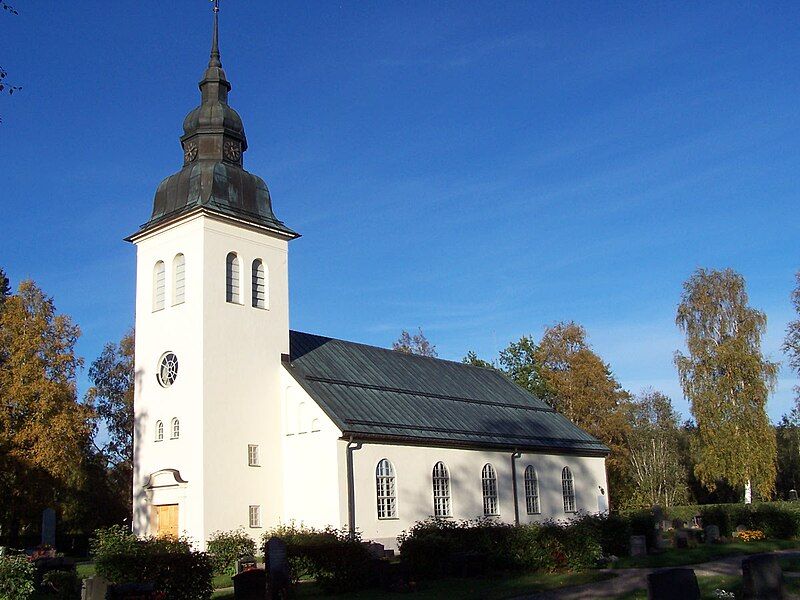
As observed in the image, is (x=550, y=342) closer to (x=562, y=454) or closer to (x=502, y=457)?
(x=562, y=454)

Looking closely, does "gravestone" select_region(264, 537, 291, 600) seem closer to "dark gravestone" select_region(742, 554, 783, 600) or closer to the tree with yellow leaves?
"dark gravestone" select_region(742, 554, 783, 600)

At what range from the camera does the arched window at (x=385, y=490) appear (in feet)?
96.3

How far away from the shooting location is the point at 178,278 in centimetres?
3009

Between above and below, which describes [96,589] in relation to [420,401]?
below

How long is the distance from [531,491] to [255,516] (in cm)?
1320

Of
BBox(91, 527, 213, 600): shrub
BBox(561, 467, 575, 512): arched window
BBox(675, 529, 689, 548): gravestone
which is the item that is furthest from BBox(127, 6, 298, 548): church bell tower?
BBox(561, 467, 575, 512): arched window

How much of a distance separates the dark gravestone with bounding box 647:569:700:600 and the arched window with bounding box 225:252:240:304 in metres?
21.6

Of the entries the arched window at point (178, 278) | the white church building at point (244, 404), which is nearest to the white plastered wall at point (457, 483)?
the white church building at point (244, 404)

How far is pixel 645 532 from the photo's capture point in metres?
28.4

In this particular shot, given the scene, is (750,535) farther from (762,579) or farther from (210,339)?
(762,579)

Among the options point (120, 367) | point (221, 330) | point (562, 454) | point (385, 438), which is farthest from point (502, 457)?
point (120, 367)

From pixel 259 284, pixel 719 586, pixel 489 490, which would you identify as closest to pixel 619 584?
pixel 719 586

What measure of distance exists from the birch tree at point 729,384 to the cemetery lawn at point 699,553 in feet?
52.0

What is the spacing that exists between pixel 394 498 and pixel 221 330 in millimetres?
8181
